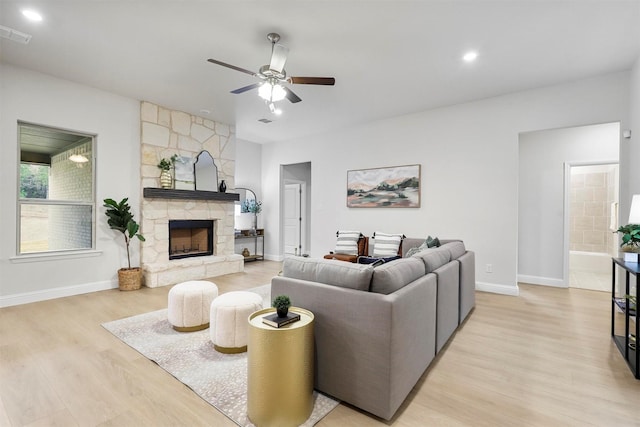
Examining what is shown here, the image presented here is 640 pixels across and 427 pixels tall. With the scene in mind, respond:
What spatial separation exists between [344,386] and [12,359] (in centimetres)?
269

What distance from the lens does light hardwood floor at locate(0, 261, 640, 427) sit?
5.82 feet

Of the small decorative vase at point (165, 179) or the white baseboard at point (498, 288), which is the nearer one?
the white baseboard at point (498, 288)

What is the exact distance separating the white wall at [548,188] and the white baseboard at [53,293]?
22.4ft

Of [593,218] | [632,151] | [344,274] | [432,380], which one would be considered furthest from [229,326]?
[593,218]

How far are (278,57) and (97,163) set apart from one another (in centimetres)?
339

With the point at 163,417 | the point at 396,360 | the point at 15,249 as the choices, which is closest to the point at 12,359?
the point at 163,417

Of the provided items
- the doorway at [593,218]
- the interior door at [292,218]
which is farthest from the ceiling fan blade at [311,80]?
the doorway at [593,218]

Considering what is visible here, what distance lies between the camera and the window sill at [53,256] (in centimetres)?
377

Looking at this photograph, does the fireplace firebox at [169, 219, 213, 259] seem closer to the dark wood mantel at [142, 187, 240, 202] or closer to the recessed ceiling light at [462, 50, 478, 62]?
the dark wood mantel at [142, 187, 240, 202]

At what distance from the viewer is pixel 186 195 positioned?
17.1 ft

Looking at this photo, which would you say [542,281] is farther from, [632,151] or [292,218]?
[292,218]

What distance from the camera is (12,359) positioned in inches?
95.0

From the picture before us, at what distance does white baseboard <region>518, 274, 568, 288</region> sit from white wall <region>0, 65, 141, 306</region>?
258 inches

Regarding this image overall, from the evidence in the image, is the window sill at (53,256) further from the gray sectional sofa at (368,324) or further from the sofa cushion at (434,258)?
the sofa cushion at (434,258)
